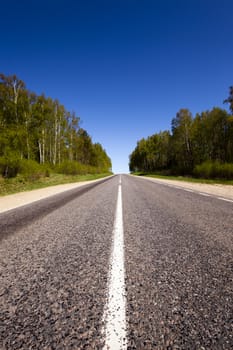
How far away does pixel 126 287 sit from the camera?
1303 mm

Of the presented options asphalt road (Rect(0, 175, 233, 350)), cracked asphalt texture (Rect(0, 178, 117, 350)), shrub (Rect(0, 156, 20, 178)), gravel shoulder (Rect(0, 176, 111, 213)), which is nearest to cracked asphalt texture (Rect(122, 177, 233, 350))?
asphalt road (Rect(0, 175, 233, 350))

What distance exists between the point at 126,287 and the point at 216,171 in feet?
65.6

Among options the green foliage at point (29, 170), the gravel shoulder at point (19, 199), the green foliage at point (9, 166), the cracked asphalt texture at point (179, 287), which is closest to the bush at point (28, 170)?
the green foliage at point (29, 170)

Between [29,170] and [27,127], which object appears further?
[27,127]

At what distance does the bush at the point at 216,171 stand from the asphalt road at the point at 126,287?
55.1 feet

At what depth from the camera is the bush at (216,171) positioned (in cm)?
1603

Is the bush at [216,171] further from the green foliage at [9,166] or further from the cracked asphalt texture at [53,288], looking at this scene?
the green foliage at [9,166]

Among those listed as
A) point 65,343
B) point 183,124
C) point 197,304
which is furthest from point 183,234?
point 183,124

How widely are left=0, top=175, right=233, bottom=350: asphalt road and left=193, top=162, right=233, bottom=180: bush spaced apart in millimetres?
16808

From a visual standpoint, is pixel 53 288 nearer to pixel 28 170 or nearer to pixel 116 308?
pixel 116 308

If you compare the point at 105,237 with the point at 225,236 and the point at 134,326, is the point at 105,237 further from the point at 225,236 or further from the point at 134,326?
the point at 225,236

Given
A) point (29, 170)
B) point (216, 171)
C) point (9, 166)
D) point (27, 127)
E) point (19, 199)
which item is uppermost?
point (27, 127)

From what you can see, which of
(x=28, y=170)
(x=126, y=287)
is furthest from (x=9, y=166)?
(x=126, y=287)

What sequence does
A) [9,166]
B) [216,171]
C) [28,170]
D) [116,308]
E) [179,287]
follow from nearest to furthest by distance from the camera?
[116,308] < [179,287] < [9,166] < [28,170] < [216,171]
